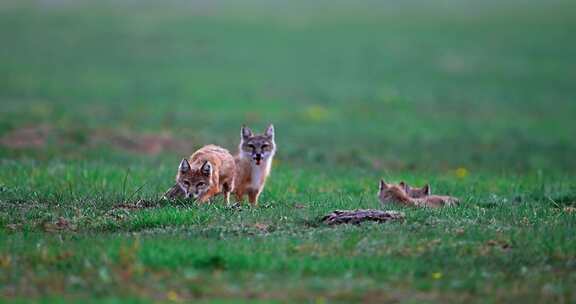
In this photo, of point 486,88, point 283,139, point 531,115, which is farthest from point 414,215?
point 486,88

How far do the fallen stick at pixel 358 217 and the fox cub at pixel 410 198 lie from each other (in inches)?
74.0

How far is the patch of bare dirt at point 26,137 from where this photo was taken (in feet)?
73.5

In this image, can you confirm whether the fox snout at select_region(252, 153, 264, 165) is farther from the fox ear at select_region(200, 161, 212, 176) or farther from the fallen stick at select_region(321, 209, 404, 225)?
the fallen stick at select_region(321, 209, 404, 225)

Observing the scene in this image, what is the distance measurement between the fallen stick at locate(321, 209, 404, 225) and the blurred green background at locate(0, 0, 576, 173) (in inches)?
365

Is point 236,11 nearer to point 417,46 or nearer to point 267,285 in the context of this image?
point 417,46

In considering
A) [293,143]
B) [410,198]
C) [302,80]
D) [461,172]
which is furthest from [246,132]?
[302,80]

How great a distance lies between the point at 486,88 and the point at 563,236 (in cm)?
2947

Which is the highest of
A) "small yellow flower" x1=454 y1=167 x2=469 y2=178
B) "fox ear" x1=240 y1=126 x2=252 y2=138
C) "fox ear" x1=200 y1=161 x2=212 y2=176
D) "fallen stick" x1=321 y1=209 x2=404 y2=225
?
"fox ear" x1=240 y1=126 x2=252 y2=138

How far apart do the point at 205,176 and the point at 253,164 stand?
1475 mm

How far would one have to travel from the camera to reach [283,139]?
88.8 feet

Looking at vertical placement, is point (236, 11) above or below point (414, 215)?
above

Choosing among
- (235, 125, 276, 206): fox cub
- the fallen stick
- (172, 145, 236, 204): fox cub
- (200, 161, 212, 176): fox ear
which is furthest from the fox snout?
the fallen stick

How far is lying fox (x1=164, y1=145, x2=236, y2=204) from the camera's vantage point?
14.4 metres

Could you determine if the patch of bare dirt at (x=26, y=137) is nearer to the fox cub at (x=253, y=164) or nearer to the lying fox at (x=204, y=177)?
the fox cub at (x=253, y=164)
